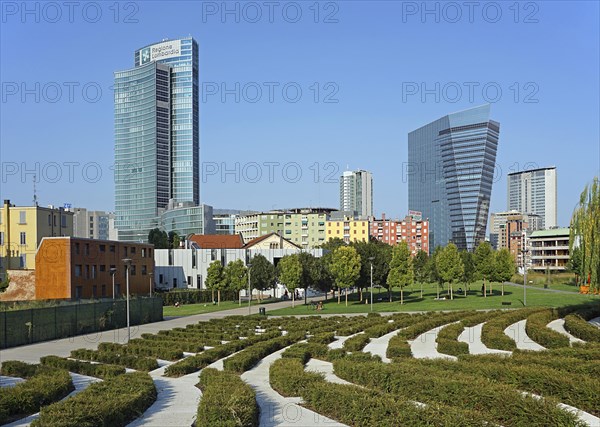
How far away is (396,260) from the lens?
73062 mm

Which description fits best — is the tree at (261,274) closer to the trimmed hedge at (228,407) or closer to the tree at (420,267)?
the tree at (420,267)

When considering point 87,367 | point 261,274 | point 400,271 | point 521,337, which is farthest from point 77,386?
point 261,274

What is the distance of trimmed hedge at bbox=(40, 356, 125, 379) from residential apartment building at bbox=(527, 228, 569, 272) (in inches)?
5300

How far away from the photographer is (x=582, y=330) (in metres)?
36.1

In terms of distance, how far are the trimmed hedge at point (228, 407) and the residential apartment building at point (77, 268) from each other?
4359 centimetres

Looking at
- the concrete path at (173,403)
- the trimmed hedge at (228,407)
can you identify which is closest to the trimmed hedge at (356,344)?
the concrete path at (173,403)

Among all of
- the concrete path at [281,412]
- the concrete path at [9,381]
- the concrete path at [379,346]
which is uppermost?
the concrete path at [281,412]

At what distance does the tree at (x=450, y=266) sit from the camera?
75125 mm

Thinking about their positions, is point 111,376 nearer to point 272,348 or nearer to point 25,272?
point 272,348

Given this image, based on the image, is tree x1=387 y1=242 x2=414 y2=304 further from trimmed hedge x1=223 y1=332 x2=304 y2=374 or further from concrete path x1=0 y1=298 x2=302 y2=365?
trimmed hedge x1=223 y1=332 x2=304 y2=374

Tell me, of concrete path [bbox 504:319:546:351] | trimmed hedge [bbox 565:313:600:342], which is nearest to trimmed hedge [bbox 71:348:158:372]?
concrete path [bbox 504:319:546:351]

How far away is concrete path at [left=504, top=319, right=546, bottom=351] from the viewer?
33938 millimetres

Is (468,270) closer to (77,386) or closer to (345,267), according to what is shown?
(345,267)

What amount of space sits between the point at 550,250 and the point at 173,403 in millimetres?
144770
